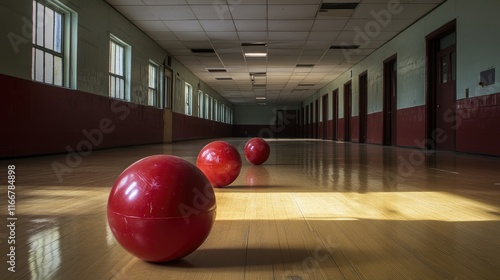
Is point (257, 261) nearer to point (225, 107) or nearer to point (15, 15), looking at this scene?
point (15, 15)

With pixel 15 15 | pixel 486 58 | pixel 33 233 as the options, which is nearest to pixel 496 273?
pixel 33 233

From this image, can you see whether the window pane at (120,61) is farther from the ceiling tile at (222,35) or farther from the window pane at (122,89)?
the ceiling tile at (222,35)

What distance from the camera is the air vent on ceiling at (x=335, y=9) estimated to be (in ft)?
32.5

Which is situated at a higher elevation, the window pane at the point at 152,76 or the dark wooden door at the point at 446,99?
the window pane at the point at 152,76

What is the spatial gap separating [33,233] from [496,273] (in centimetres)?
211

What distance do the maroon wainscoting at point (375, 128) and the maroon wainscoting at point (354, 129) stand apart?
137 centimetres

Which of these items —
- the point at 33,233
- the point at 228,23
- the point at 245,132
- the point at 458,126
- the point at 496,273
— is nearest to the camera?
the point at 496,273

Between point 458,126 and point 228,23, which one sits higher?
point 228,23

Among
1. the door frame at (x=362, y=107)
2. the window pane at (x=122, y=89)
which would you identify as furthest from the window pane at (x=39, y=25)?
the door frame at (x=362, y=107)

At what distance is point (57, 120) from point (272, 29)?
688cm

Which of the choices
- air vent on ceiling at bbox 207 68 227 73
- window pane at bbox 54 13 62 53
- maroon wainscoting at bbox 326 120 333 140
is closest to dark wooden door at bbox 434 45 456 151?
window pane at bbox 54 13 62 53

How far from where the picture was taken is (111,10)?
10547 millimetres

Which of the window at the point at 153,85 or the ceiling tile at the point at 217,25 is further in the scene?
the window at the point at 153,85

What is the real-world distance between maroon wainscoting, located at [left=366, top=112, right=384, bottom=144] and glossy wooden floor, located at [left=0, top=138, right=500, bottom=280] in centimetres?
1119
